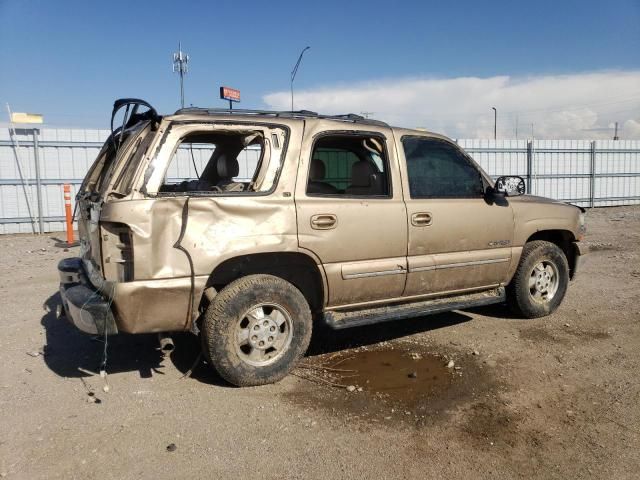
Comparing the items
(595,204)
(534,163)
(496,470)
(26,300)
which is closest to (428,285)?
(496,470)

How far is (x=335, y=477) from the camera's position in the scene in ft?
9.45

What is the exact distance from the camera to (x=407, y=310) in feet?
15.2

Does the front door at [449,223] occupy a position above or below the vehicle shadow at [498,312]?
above

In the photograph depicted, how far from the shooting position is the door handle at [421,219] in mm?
4578

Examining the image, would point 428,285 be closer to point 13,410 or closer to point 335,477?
point 335,477

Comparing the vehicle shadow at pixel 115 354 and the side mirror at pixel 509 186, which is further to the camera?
the side mirror at pixel 509 186

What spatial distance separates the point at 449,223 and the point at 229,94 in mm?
11473

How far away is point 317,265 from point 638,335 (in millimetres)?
3223

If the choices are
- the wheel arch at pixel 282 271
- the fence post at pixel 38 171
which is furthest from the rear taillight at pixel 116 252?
the fence post at pixel 38 171

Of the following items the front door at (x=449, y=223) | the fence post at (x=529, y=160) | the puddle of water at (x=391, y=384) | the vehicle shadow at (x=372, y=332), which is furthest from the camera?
the fence post at (x=529, y=160)

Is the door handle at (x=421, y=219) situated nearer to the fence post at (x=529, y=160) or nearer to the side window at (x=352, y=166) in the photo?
the side window at (x=352, y=166)

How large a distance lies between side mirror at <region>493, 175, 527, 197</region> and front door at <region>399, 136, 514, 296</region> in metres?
0.11

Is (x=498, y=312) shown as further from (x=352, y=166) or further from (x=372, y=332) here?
(x=352, y=166)

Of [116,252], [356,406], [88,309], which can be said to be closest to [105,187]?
Answer: [116,252]
